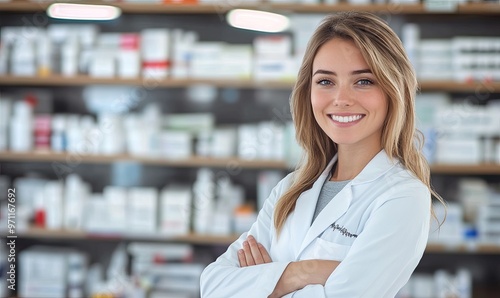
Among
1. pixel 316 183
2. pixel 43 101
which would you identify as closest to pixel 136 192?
pixel 43 101

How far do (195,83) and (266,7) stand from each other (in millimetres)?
541

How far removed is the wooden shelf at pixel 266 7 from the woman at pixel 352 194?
5.93 feet

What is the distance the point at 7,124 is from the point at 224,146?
45.9 inches

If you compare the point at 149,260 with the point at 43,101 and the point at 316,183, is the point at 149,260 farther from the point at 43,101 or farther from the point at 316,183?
the point at 316,183

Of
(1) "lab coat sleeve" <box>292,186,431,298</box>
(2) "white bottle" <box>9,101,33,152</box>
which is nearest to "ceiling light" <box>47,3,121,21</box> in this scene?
(2) "white bottle" <box>9,101,33,152</box>

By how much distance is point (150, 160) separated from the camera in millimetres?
3168

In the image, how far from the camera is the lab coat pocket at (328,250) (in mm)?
1199

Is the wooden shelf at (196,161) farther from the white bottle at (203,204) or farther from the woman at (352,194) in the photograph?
the woman at (352,194)

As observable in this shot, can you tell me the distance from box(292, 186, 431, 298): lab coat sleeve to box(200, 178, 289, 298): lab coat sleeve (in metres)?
0.13

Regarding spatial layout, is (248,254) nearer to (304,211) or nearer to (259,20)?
(304,211)

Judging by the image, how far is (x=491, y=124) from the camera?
3014 millimetres

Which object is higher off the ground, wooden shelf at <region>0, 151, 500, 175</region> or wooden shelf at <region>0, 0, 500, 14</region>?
wooden shelf at <region>0, 0, 500, 14</region>

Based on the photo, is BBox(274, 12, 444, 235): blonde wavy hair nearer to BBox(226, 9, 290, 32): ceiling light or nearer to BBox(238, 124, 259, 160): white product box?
BBox(238, 124, 259, 160): white product box

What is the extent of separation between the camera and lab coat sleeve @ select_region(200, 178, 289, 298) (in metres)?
1.23
